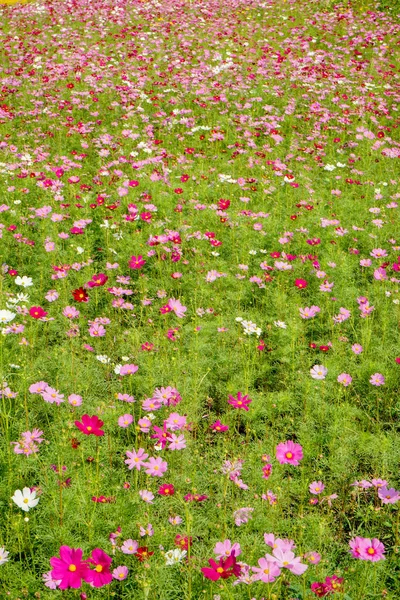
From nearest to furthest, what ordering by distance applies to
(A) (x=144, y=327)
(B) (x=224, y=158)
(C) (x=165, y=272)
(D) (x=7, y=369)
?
(D) (x=7, y=369) < (A) (x=144, y=327) < (C) (x=165, y=272) < (B) (x=224, y=158)

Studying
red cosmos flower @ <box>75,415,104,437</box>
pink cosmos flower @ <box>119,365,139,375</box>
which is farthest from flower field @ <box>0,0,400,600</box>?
pink cosmos flower @ <box>119,365,139,375</box>

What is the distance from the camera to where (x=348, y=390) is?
3.10 m

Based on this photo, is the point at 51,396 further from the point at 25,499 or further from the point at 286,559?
the point at 286,559

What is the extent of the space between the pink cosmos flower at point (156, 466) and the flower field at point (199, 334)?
0.04ft

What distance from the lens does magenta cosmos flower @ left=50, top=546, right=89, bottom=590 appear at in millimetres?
1477

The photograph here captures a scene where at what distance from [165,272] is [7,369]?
1.53 m

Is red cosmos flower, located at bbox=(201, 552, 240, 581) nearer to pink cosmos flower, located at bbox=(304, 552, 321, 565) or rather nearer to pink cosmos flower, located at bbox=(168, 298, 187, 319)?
pink cosmos flower, located at bbox=(304, 552, 321, 565)

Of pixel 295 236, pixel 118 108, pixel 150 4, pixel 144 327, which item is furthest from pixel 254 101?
pixel 150 4

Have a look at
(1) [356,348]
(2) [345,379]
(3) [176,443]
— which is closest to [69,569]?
(3) [176,443]

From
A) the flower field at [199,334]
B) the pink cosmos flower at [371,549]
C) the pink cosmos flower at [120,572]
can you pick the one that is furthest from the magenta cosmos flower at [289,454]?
the pink cosmos flower at [120,572]

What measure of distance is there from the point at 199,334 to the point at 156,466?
51.0 inches

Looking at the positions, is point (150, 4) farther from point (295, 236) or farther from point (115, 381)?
point (115, 381)

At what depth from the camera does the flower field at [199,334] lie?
6.73 ft

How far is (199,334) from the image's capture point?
345 cm
